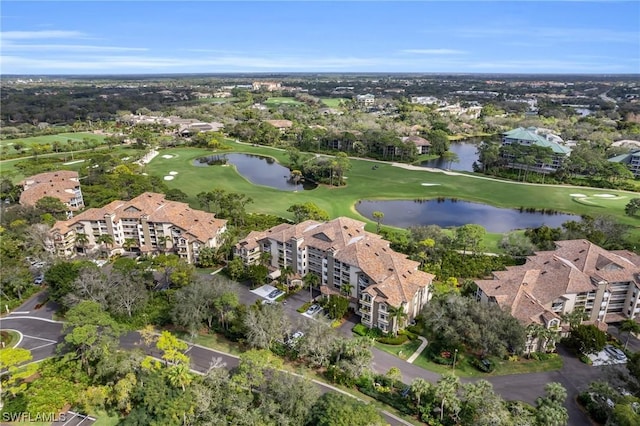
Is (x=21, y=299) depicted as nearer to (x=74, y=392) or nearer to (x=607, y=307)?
(x=74, y=392)

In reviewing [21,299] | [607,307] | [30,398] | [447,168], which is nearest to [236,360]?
[30,398]

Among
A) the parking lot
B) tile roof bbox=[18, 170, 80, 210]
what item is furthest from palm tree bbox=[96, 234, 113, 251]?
the parking lot

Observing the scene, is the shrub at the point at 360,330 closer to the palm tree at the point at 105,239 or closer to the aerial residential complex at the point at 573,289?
the aerial residential complex at the point at 573,289

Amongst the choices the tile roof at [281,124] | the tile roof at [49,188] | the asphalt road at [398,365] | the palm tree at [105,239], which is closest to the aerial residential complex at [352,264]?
the asphalt road at [398,365]

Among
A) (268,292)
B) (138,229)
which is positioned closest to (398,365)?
(268,292)

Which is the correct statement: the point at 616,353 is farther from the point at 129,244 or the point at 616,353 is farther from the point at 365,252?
the point at 129,244

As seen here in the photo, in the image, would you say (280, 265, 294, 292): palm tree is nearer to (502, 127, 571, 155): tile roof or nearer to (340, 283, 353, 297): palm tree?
(340, 283, 353, 297): palm tree

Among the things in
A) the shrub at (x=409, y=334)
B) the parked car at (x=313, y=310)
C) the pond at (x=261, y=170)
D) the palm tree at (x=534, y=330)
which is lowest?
the pond at (x=261, y=170)
